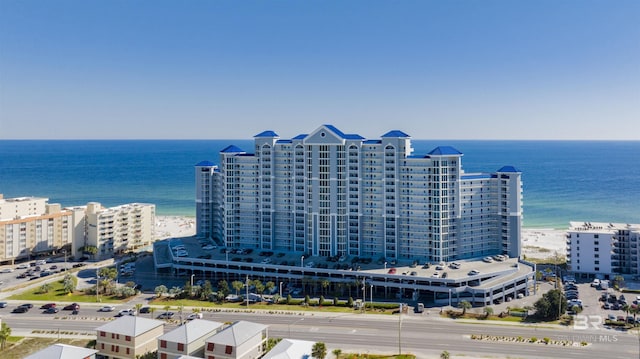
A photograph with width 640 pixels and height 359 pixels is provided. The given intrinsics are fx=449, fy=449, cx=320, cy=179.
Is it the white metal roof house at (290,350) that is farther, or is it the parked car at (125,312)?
the parked car at (125,312)

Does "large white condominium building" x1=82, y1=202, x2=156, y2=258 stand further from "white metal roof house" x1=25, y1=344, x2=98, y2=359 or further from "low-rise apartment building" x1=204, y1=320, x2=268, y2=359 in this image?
"low-rise apartment building" x1=204, y1=320, x2=268, y2=359

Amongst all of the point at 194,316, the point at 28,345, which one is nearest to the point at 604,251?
the point at 194,316

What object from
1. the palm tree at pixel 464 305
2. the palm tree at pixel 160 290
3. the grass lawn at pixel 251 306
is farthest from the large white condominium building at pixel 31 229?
the palm tree at pixel 464 305

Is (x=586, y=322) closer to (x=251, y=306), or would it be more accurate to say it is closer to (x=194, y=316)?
(x=251, y=306)

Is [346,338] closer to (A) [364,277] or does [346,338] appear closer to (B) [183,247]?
(A) [364,277]

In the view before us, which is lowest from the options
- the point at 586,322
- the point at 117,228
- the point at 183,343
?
the point at 586,322

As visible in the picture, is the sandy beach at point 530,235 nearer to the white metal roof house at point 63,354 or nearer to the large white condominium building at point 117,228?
the large white condominium building at point 117,228
